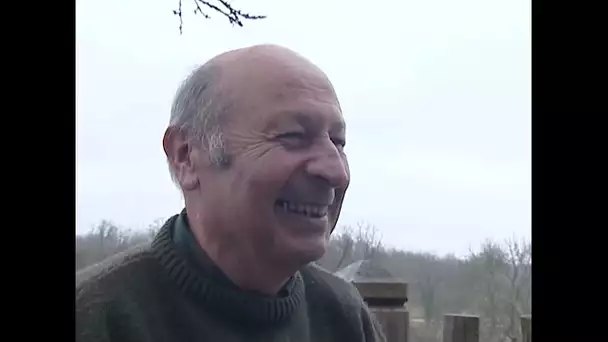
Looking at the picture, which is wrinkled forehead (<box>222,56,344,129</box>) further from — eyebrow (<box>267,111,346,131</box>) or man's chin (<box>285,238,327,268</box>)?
man's chin (<box>285,238,327,268</box>)

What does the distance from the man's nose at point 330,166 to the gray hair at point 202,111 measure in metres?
0.14

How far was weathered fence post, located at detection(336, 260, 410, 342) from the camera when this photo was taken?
129cm

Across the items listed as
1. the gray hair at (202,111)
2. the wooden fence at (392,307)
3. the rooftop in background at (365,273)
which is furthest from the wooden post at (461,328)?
the gray hair at (202,111)

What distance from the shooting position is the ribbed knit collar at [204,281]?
49.6 inches

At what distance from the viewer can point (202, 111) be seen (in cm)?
127

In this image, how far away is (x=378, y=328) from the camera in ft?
4.28

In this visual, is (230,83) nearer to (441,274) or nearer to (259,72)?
(259,72)

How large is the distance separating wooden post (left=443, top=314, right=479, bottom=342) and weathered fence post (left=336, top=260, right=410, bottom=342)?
66 millimetres

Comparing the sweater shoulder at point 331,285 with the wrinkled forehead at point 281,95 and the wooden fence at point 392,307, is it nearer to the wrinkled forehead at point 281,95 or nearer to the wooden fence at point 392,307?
the wooden fence at point 392,307

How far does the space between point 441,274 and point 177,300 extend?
427mm

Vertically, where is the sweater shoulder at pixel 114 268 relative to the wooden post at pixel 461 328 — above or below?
above

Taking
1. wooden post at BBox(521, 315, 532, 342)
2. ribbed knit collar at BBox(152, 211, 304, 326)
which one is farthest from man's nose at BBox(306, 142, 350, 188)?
wooden post at BBox(521, 315, 532, 342)
